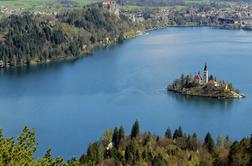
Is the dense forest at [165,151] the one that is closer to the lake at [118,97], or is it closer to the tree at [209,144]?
the tree at [209,144]

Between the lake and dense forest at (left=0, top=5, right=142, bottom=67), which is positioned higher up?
dense forest at (left=0, top=5, right=142, bottom=67)

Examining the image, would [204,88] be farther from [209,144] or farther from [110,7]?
[110,7]

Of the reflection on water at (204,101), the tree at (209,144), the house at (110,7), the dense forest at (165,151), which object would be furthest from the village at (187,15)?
the tree at (209,144)

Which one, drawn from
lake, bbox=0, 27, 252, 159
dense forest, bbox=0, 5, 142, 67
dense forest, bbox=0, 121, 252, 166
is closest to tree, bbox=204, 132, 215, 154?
dense forest, bbox=0, 121, 252, 166

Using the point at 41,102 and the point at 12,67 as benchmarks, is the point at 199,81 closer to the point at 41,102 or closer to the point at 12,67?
the point at 41,102

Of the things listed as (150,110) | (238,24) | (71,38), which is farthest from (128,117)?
(238,24)

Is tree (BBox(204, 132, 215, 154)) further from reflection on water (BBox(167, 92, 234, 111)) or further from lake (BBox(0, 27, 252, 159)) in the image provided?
reflection on water (BBox(167, 92, 234, 111))

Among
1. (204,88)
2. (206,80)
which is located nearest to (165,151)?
(204,88)
